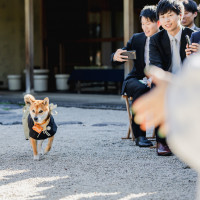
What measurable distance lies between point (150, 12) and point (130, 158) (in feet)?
4.71

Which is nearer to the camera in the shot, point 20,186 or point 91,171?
point 20,186

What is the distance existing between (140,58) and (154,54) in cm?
45

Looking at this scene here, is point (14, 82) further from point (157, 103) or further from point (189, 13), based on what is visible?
point (157, 103)

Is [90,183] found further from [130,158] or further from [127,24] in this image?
[127,24]

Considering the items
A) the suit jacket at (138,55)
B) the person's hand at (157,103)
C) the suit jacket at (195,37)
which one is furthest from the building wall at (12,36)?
the person's hand at (157,103)

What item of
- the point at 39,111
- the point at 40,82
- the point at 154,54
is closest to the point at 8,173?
the point at 39,111

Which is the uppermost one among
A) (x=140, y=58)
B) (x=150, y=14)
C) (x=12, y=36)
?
(x=150, y=14)

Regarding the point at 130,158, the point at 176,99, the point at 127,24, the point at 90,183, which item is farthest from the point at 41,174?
the point at 127,24

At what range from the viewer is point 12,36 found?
1355 cm

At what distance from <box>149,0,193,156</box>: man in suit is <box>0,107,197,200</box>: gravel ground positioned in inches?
18.9

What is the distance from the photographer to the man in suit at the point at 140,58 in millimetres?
4574

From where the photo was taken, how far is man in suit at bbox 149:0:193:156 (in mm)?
4066

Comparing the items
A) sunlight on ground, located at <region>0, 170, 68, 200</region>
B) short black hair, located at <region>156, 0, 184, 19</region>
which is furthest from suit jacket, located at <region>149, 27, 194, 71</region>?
sunlight on ground, located at <region>0, 170, 68, 200</region>

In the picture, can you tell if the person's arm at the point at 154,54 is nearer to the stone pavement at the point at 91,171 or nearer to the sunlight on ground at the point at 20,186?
the stone pavement at the point at 91,171
